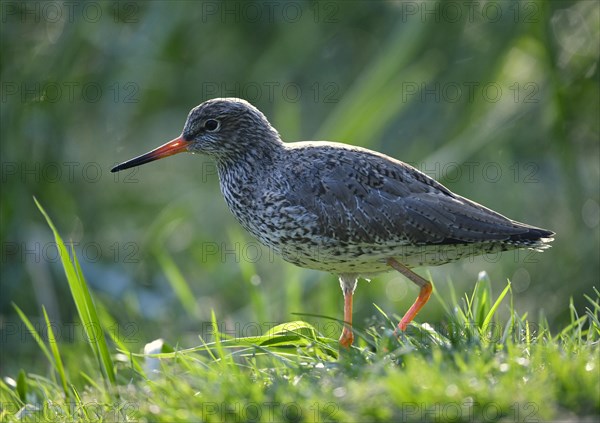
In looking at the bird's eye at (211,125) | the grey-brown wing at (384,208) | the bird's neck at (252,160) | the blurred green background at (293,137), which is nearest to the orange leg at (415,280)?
the grey-brown wing at (384,208)

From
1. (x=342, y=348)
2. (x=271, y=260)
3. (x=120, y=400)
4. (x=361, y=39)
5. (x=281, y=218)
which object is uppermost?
(x=361, y=39)

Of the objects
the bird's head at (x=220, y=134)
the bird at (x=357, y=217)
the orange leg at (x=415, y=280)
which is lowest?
the orange leg at (x=415, y=280)

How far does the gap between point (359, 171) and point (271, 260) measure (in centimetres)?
474

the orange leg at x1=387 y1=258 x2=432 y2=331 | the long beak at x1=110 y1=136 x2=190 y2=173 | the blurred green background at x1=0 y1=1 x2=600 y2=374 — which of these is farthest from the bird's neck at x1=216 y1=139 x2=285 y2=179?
the blurred green background at x1=0 y1=1 x2=600 y2=374

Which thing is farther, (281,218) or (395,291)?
(395,291)

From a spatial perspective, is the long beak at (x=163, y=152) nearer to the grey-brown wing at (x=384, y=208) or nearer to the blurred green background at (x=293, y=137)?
the grey-brown wing at (x=384, y=208)

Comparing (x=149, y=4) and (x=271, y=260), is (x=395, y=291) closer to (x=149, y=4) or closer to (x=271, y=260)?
(x=271, y=260)

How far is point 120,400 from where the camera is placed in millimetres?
4754


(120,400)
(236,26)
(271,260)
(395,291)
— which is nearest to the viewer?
(120,400)

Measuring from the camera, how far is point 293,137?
8555 mm

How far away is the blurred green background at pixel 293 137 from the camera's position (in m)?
8.68

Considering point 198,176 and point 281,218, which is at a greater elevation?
point 281,218

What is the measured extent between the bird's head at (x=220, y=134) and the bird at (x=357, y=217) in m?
0.21

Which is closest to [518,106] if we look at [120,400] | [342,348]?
[342,348]
